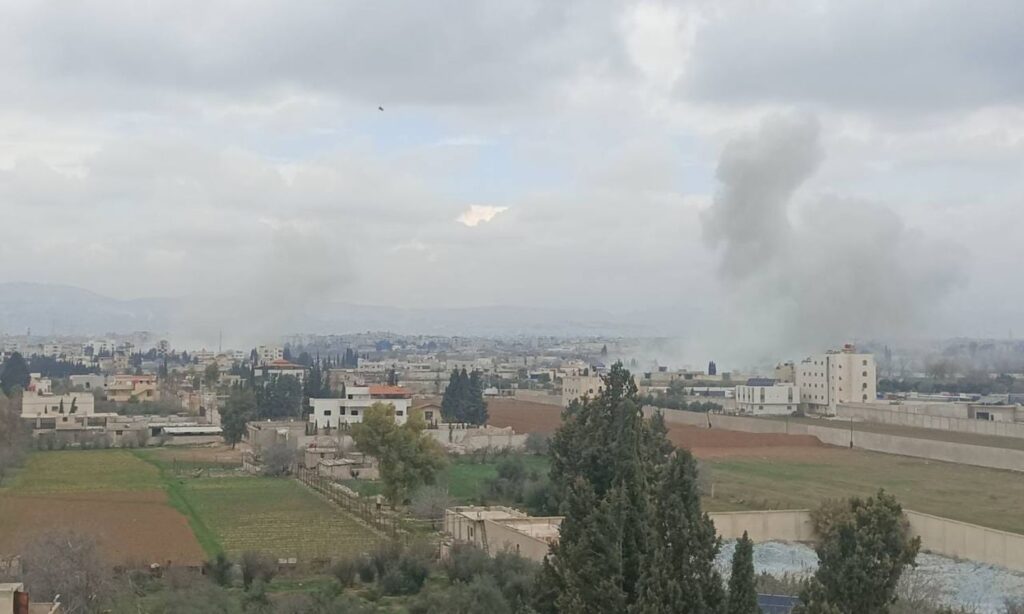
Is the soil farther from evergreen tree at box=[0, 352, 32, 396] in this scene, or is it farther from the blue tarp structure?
evergreen tree at box=[0, 352, 32, 396]

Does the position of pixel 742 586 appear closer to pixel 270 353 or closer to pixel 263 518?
pixel 263 518

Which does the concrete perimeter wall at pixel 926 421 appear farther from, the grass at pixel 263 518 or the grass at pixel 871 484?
the grass at pixel 263 518

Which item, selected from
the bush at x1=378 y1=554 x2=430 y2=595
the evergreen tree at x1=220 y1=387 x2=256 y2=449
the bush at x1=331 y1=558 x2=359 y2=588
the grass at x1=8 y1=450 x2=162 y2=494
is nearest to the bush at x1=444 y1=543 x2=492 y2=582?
the bush at x1=378 y1=554 x2=430 y2=595

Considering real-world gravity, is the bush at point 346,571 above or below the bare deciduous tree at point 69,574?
below

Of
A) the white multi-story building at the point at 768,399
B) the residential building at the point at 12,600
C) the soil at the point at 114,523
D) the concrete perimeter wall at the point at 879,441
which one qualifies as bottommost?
the soil at the point at 114,523

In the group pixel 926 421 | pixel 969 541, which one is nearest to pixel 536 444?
pixel 926 421

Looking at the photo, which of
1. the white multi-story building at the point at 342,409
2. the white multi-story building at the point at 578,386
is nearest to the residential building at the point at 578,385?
the white multi-story building at the point at 578,386

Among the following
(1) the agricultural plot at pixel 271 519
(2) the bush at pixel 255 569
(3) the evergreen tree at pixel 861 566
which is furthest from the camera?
(1) the agricultural plot at pixel 271 519

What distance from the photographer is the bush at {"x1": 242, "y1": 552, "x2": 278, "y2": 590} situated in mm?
17656

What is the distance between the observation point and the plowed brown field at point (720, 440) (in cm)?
3856

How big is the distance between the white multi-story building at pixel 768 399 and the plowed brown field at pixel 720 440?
24.8 feet

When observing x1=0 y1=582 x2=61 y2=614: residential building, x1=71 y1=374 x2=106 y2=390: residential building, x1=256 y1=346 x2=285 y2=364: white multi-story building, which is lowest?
x1=0 y1=582 x2=61 y2=614: residential building

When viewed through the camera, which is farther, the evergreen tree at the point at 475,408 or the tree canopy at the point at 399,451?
the evergreen tree at the point at 475,408

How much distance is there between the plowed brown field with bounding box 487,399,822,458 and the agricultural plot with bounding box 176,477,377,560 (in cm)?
1214
